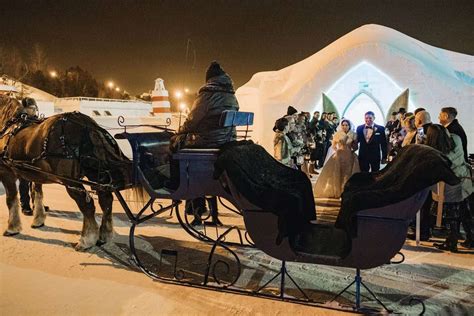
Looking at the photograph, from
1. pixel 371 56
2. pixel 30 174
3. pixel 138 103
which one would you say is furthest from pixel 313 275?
pixel 138 103

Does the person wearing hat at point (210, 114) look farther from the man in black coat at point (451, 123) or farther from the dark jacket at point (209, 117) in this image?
the man in black coat at point (451, 123)

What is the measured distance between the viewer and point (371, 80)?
16.5 metres

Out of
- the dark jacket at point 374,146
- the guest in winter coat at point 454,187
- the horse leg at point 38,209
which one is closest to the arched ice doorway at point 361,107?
the dark jacket at point 374,146

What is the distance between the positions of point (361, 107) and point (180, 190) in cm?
1486

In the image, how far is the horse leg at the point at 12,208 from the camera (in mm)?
6477

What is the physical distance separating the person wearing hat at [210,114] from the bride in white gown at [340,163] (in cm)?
483

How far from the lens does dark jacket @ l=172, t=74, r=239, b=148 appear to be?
4.36m

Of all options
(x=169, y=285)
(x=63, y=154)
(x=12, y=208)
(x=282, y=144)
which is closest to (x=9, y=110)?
(x=12, y=208)

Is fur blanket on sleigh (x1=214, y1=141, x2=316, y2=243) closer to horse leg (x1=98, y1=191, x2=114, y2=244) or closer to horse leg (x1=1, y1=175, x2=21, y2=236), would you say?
horse leg (x1=98, y1=191, x2=114, y2=244)

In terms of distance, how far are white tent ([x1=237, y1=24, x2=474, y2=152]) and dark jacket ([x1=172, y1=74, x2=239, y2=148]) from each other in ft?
37.6

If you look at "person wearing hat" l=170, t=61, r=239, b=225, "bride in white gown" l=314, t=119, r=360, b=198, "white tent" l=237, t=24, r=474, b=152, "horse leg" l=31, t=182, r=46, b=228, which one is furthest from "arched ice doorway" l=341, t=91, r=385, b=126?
"person wearing hat" l=170, t=61, r=239, b=225

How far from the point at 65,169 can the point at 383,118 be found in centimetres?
1403

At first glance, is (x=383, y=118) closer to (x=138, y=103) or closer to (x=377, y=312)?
(x=377, y=312)

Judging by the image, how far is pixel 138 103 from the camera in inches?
1260
